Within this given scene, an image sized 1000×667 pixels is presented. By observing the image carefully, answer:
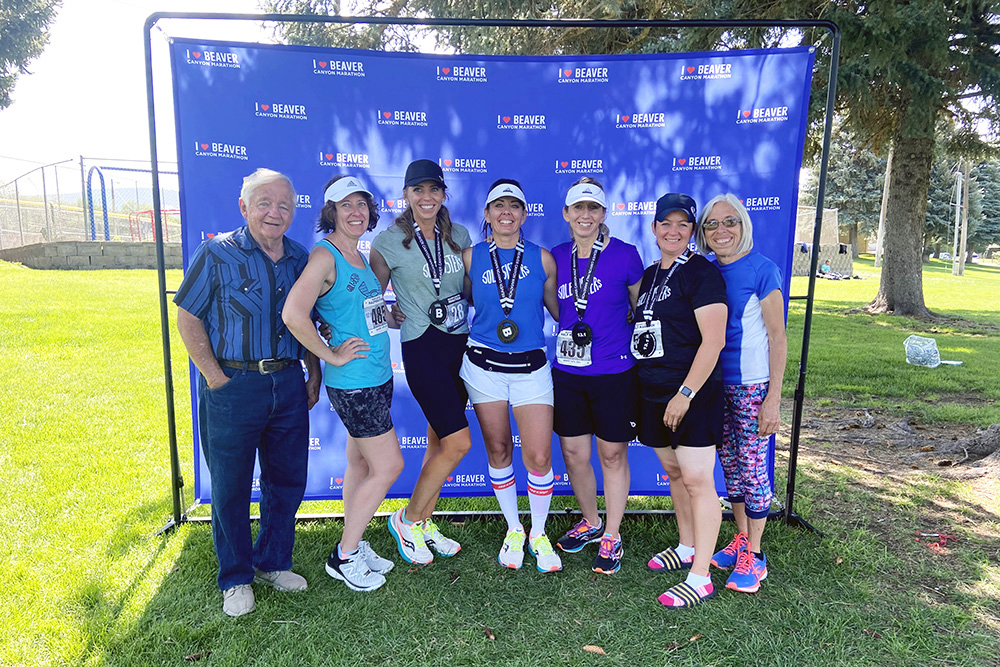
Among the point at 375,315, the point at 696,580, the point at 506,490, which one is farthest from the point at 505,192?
the point at 696,580

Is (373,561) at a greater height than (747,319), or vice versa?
(747,319)

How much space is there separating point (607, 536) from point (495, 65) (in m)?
2.97

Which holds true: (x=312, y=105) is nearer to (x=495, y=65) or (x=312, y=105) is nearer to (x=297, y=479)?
(x=495, y=65)

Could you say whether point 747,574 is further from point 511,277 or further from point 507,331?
point 511,277

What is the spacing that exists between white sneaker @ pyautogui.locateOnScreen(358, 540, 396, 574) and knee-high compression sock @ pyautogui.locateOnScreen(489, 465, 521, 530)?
2.39 ft

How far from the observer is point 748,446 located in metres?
3.20

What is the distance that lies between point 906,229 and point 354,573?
1392 cm

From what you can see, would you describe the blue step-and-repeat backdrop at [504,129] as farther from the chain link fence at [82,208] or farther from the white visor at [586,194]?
the chain link fence at [82,208]

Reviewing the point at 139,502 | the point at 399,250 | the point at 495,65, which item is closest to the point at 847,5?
the point at 495,65

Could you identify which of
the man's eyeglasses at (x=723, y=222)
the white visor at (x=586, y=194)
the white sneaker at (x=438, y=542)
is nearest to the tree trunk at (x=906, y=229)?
the man's eyeglasses at (x=723, y=222)

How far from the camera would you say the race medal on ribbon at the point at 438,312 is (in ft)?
10.5

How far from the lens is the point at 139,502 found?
166 inches

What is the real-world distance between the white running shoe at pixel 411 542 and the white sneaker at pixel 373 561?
4.8 inches

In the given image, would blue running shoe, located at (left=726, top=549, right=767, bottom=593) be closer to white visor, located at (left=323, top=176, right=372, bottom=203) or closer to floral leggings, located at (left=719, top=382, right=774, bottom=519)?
floral leggings, located at (left=719, top=382, right=774, bottom=519)
